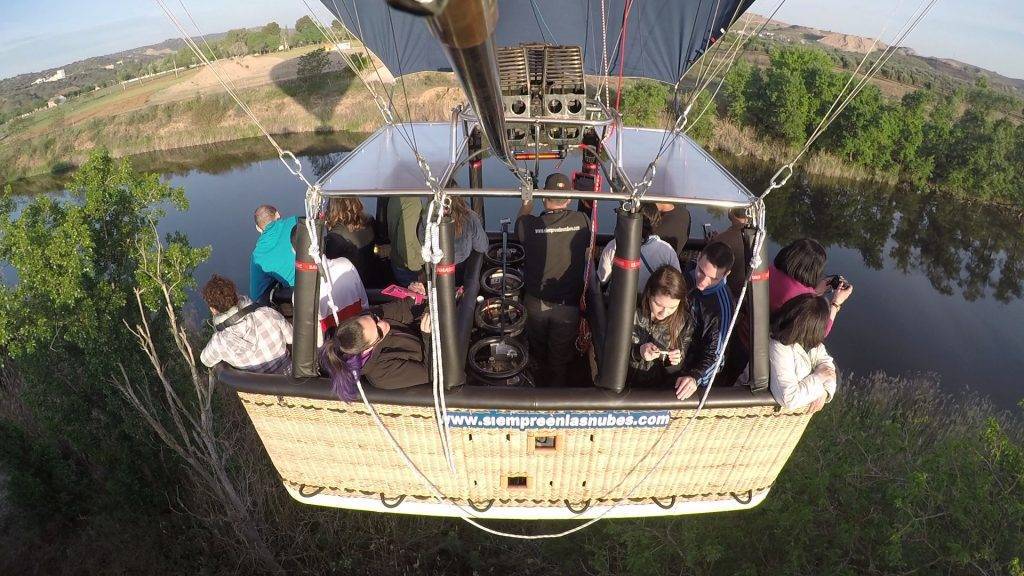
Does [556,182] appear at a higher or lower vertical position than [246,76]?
higher

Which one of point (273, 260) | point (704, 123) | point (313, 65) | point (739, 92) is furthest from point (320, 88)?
point (273, 260)

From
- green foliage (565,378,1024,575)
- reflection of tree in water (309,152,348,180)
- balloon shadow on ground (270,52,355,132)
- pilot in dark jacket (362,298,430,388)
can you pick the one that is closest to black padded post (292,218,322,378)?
pilot in dark jacket (362,298,430,388)

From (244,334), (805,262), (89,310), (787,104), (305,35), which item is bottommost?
(89,310)

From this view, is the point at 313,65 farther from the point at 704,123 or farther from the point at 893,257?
the point at 893,257

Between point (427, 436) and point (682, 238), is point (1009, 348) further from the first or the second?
point (427, 436)

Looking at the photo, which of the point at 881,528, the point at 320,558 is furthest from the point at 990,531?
the point at 320,558

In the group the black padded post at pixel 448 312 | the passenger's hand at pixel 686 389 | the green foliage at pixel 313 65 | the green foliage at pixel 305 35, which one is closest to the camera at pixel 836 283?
the passenger's hand at pixel 686 389
